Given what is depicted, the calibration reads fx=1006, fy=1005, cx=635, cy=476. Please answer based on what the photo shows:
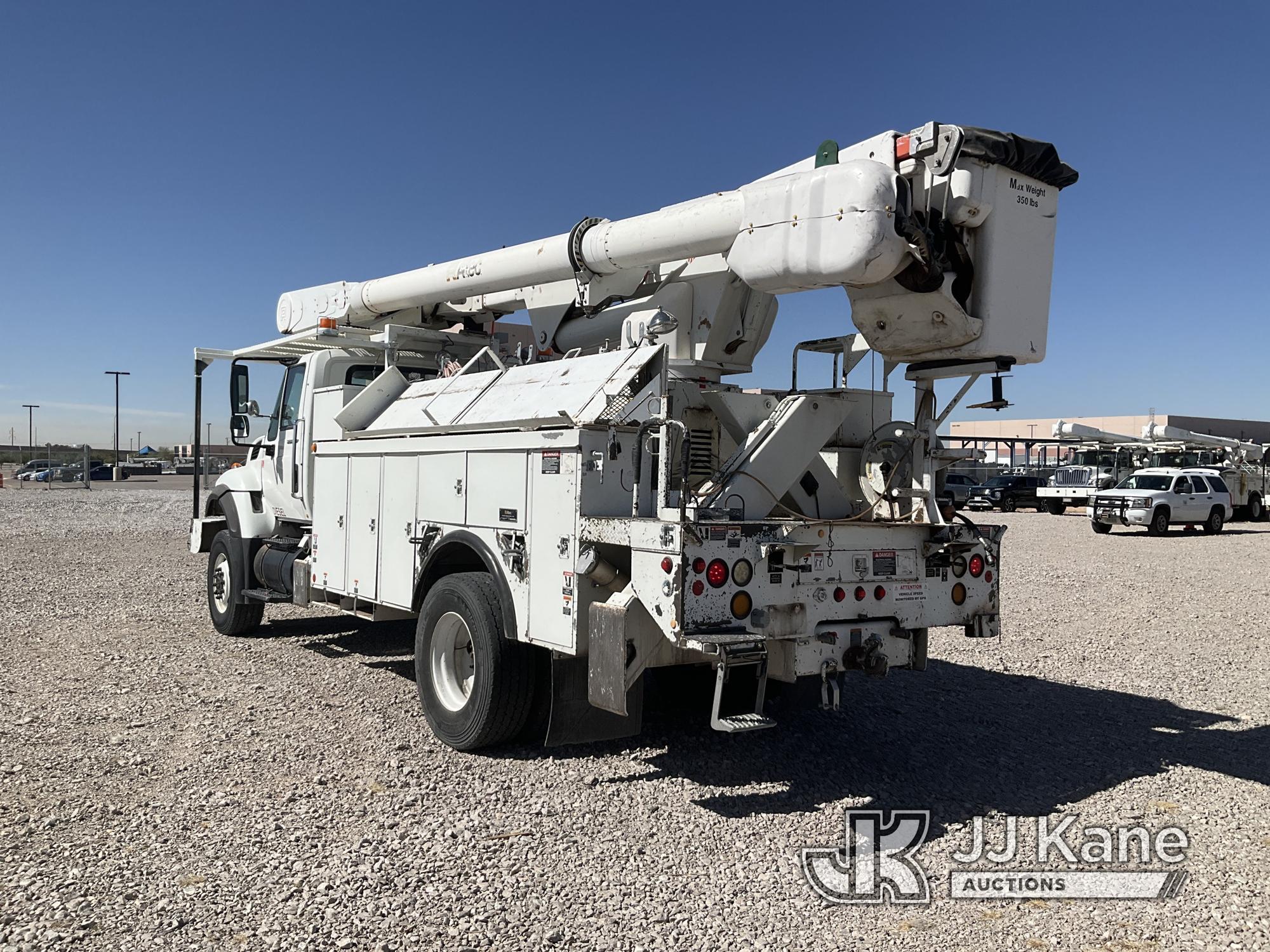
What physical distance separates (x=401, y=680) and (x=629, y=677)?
3.49 meters

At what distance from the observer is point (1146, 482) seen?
1092 inches

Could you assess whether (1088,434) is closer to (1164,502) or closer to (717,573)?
(1164,502)

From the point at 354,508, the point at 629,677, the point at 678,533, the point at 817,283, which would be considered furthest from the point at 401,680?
the point at 817,283

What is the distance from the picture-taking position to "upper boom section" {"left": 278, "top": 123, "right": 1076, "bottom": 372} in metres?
5.02

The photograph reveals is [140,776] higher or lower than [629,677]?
lower

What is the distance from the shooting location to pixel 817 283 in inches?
208

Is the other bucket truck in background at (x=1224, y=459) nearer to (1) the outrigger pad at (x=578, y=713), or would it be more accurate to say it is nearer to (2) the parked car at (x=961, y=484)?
(2) the parked car at (x=961, y=484)

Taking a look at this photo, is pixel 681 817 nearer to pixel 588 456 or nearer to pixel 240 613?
pixel 588 456

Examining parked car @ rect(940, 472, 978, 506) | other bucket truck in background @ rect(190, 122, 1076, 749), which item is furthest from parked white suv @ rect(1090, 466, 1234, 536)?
other bucket truck in background @ rect(190, 122, 1076, 749)

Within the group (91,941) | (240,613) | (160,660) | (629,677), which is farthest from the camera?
(240,613)

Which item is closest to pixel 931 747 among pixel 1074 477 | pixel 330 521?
pixel 330 521

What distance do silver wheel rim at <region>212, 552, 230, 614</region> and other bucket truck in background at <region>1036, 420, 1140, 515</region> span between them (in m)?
29.3

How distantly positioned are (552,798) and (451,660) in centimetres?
140

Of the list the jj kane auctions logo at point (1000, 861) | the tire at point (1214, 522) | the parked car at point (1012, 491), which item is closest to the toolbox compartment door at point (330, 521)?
the jj kane auctions logo at point (1000, 861)
